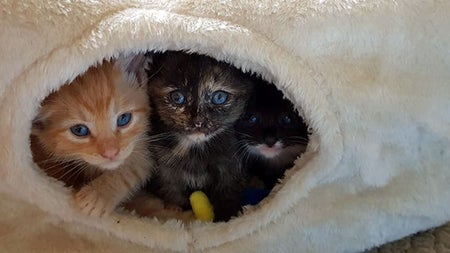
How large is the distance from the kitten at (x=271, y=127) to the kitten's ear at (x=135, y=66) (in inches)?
10.3

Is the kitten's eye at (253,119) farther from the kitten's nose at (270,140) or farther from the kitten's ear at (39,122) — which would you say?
the kitten's ear at (39,122)

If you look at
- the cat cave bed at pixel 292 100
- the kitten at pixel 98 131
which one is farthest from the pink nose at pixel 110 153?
the cat cave bed at pixel 292 100

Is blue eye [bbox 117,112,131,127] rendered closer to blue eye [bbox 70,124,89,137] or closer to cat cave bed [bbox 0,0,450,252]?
blue eye [bbox 70,124,89,137]

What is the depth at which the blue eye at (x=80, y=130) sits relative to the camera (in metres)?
1.37

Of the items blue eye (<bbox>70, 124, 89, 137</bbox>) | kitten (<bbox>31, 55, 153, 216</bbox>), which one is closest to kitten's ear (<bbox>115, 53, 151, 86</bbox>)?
kitten (<bbox>31, 55, 153, 216</bbox>)

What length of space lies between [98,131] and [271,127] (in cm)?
43

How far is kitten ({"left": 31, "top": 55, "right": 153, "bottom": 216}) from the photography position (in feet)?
4.42

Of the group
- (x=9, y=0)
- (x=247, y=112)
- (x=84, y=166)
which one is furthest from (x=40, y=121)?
(x=247, y=112)

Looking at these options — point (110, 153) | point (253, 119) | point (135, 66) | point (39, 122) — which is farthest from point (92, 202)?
point (253, 119)

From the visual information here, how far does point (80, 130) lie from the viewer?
1.37m

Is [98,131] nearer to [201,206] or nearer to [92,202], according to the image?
[92,202]

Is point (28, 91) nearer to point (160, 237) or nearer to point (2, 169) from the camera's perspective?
point (2, 169)

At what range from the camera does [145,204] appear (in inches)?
61.4

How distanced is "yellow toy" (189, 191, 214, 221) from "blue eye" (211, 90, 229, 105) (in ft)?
0.83
